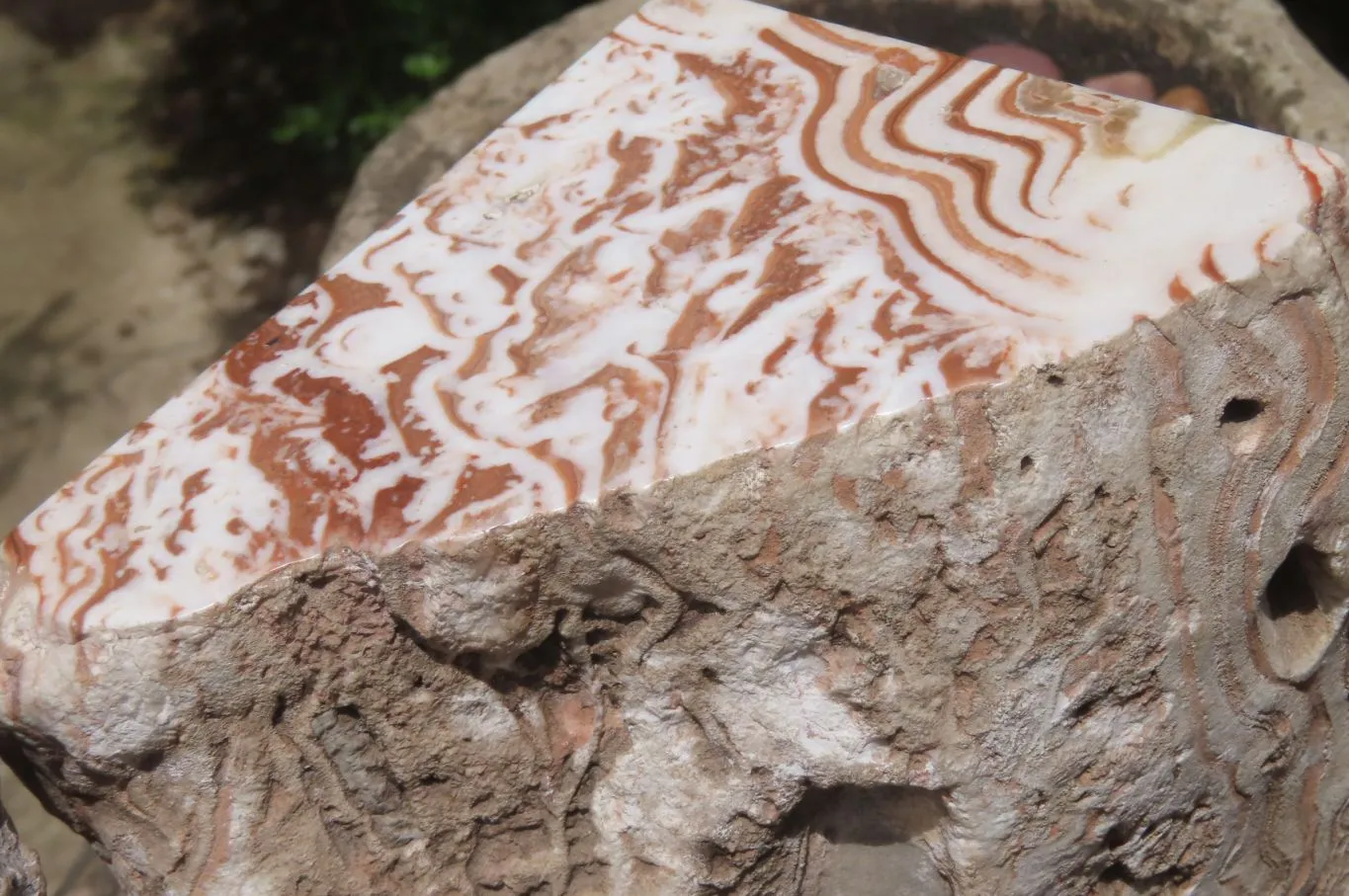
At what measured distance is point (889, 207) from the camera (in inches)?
48.5

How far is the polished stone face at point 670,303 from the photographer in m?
1.12

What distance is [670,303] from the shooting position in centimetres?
122

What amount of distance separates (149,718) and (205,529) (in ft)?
0.48

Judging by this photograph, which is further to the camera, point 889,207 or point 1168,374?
point 889,207

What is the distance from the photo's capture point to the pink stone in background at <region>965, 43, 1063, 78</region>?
2.04 metres

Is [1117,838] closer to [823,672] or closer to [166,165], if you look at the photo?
[823,672]

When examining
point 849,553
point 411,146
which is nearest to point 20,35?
point 411,146

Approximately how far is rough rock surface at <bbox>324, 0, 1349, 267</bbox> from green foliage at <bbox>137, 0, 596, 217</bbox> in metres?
0.55

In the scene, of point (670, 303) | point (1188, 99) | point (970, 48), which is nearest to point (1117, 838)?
point (670, 303)

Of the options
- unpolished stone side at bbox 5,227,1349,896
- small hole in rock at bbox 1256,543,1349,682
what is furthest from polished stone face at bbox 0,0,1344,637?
small hole in rock at bbox 1256,543,1349,682

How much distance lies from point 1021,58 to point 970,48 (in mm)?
86

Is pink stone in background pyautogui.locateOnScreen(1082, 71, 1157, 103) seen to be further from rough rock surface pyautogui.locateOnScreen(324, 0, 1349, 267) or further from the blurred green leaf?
the blurred green leaf

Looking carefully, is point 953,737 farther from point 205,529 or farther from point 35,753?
point 35,753

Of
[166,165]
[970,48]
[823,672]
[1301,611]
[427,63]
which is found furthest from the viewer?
[166,165]
